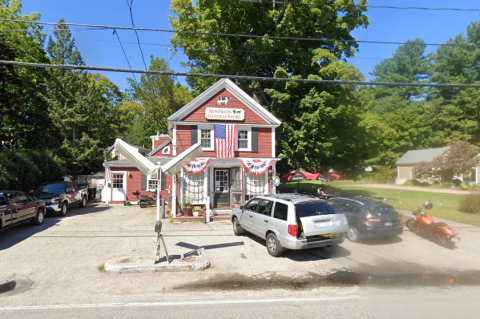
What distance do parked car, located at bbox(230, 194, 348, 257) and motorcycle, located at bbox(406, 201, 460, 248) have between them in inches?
150

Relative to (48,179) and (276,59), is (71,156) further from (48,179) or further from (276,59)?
(276,59)

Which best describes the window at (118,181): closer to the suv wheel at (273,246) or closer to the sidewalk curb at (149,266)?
the sidewalk curb at (149,266)

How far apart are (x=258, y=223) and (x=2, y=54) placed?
18.3 metres

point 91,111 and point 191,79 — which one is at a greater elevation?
point 191,79

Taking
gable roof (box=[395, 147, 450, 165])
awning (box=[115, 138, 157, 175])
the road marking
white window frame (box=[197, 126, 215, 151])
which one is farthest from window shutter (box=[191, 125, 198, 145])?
gable roof (box=[395, 147, 450, 165])

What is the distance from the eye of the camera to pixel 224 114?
51.1 feet

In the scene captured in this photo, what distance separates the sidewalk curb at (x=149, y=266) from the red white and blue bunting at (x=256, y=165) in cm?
791

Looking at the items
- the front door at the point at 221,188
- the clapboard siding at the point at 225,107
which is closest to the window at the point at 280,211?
the front door at the point at 221,188

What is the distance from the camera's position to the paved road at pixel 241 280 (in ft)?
15.7

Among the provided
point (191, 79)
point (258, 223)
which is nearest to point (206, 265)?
point (258, 223)

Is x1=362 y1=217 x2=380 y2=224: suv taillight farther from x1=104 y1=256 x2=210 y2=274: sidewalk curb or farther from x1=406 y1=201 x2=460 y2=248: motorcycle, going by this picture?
x1=104 y1=256 x2=210 y2=274: sidewalk curb

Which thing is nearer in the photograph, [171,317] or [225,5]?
[171,317]

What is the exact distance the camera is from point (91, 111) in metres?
30.0

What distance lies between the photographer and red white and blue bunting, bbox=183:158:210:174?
45.9 feet
